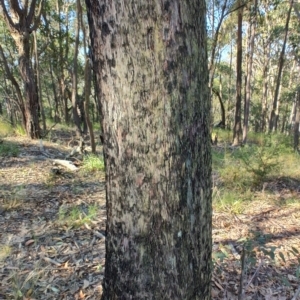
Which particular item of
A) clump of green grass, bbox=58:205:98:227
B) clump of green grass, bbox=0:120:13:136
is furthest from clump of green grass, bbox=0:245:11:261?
clump of green grass, bbox=0:120:13:136

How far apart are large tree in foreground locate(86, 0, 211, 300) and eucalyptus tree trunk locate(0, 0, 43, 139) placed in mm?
6249

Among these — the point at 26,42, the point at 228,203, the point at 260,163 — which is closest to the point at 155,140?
the point at 228,203

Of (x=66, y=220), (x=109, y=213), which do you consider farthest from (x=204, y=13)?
(x=66, y=220)

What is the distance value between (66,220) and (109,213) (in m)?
2.01

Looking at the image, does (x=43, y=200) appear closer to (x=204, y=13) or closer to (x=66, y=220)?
(x=66, y=220)

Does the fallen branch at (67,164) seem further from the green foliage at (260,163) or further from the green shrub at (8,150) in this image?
the green foliage at (260,163)

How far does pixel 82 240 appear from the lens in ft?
8.99

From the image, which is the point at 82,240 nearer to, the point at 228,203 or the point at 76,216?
the point at 76,216

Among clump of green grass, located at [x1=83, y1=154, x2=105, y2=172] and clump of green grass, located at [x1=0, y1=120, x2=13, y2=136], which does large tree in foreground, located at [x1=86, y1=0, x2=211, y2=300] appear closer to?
clump of green grass, located at [x1=83, y1=154, x2=105, y2=172]

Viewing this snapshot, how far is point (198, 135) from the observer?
111 cm

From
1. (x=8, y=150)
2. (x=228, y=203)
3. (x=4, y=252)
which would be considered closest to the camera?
(x=4, y=252)

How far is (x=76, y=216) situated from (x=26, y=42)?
5.10 metres

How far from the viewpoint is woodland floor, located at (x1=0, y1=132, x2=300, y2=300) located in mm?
2062

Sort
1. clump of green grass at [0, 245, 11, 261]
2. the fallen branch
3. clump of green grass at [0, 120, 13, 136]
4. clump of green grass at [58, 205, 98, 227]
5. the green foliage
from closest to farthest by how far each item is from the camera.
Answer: clump of green grass at [0, 245, 11, 261] → clump of green grass at [58, 205, 98, 227] → the green foliage → the fallen branch → clump of green grass at [0, 120, 13, 136]
